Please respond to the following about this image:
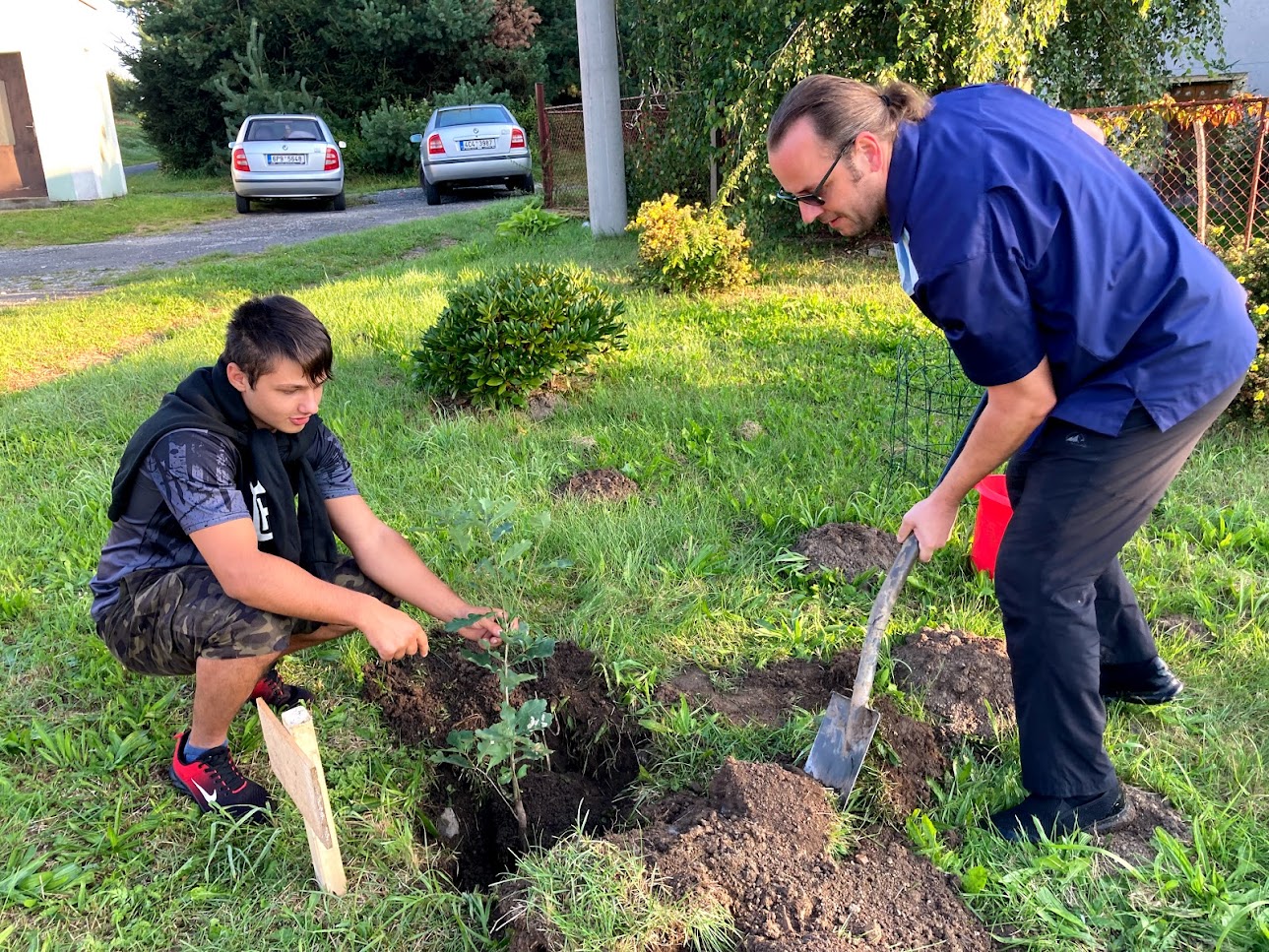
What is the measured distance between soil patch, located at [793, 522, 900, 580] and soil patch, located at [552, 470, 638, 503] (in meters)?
0.85

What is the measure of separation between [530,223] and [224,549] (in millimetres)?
8914

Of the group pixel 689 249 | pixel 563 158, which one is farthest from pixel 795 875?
pixel 563 158

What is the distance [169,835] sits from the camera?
2.24 m

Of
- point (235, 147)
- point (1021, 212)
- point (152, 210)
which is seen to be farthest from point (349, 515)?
point (152, 210)

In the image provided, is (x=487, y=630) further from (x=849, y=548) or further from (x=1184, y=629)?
(x=1184, y=629)

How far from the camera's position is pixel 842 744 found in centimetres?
224

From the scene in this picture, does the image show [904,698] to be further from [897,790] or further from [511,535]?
[511,535]

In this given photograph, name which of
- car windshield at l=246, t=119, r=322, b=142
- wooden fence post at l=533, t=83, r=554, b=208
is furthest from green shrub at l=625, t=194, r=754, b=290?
car windshield at l=246, t=119, r=322, b=142

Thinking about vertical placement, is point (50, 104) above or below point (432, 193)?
above

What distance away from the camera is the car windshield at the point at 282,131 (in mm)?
14422

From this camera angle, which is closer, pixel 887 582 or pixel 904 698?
pixel 887 582

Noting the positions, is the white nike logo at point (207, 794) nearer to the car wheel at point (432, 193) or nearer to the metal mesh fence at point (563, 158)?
the metal mesh fence at point (563, 158)

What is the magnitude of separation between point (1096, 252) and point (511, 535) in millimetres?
2292

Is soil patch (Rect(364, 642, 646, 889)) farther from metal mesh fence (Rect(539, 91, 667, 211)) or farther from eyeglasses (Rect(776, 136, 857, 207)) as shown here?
metal mesh fence (Rect(539, 91, 667, 211))
